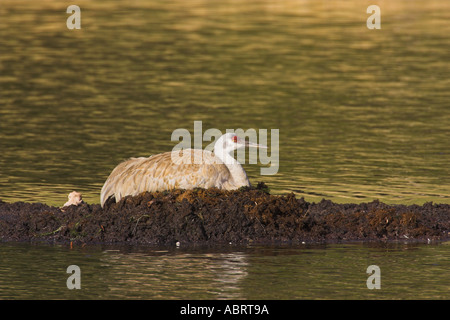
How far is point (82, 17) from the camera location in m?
64.9

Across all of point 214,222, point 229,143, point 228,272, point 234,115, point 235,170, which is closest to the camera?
point 228,272

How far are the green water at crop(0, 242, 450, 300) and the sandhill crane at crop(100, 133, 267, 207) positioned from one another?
2000mm

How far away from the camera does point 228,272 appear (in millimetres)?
17703

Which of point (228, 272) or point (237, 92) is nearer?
point (228, 272)

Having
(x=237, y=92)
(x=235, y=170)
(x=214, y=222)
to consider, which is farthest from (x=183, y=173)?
(x=237, y=92)

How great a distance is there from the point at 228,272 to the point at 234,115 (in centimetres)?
1906

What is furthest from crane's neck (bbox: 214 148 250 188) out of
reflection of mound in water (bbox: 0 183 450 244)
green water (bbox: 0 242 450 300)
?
green water (bbox: 0 242 450 300)

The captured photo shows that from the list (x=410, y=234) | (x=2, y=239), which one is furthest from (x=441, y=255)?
(x=2, y=239)

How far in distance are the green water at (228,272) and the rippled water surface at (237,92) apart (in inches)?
194

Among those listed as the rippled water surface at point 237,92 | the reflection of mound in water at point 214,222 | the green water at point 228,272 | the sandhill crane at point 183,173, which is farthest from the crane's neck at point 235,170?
the rippled water surface at point 237,92

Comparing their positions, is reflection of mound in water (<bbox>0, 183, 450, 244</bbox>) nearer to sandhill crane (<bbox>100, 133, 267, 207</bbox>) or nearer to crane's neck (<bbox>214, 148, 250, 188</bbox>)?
crane's neck (<bbox>214, 148, 250, 188</bbox>)

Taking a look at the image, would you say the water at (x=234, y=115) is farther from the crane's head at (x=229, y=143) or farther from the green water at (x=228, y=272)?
the crane's head at (x=229, y=143)

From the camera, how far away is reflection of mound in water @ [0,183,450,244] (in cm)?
1988

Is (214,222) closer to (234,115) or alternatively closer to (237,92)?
(234,115)
